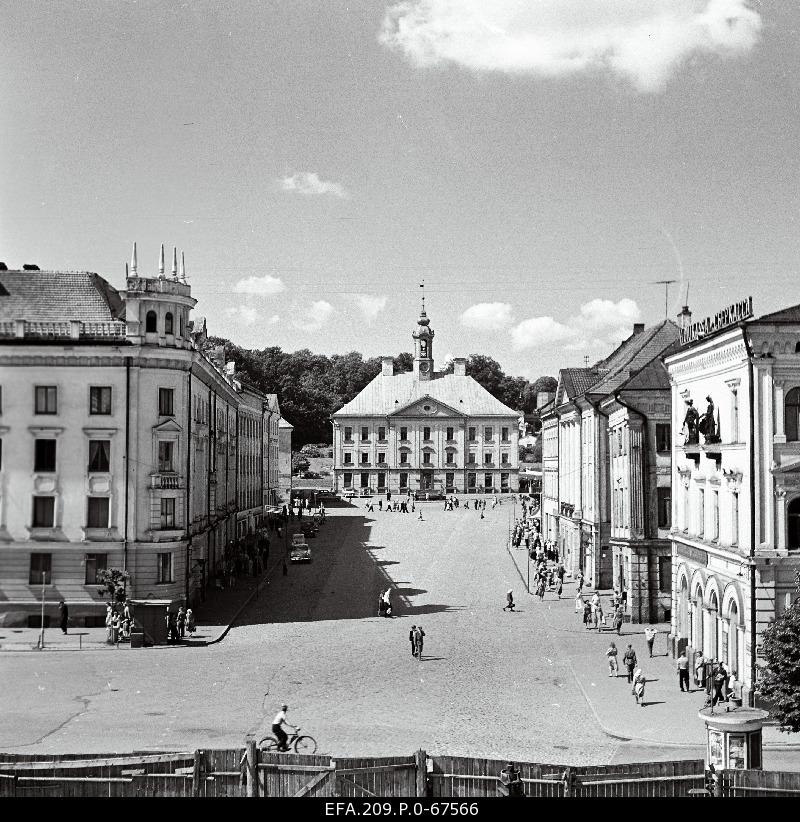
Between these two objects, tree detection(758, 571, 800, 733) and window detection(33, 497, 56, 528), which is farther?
window detection(33, 497, 56, 528)

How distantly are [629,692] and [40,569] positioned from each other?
19.2 m

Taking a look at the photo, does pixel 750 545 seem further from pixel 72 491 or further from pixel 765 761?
pixel 72 491

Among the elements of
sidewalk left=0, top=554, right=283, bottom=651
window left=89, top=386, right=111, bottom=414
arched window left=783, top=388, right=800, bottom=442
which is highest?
window left=89, top=386, right=111, bottom=414

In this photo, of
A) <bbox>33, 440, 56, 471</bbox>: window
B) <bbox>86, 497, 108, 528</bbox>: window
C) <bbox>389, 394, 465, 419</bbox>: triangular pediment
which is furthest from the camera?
<bbox>389, 394, 465, 419</bbox>: triangular pediment

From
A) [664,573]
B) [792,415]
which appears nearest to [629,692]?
[792,415]

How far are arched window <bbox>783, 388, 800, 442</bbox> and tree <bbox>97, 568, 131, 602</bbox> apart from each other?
2389 centimetres

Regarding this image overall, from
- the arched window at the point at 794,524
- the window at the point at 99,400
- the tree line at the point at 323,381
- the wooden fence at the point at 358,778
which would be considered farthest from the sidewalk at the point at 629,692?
the tree line at the point at 323,381

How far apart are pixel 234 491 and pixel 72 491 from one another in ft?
138

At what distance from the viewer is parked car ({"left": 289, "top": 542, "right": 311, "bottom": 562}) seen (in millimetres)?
69438

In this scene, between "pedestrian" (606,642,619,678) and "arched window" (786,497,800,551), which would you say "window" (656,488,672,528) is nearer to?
"pedestrian" (606,642,619,678)

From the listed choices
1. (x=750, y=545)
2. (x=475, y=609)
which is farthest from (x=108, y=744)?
(x=475, y=609)

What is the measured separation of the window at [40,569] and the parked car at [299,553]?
34710 millimetres

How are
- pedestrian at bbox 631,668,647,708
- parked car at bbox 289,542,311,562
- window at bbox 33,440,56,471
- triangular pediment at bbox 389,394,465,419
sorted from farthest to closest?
triangular pediment at bbox 389,394,465,419 → parked car at bbox 289,542,311,562 → pedestrian at bbox 631,668,647,708 → window at bbox 33,440,56,471

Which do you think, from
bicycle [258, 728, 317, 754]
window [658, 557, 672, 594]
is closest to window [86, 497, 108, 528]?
bicycle [258, 728, 317, 754]
